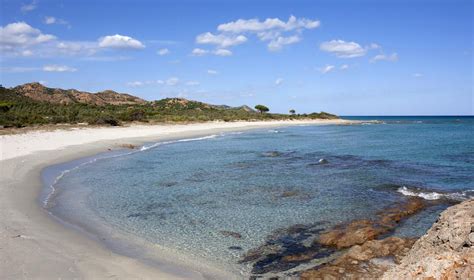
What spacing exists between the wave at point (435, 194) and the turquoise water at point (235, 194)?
0.12ft

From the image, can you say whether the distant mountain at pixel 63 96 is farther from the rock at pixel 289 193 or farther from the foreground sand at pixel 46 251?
the rock at pixel 289 193

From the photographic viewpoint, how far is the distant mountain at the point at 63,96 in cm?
9312

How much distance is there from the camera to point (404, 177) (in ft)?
61.9

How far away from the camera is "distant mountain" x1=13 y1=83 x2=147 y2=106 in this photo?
93.1m

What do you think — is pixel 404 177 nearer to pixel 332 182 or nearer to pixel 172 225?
pixel 332 182

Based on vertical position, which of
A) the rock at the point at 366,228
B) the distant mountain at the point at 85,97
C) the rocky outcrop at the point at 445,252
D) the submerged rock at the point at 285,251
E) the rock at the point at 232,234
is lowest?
the submerged rock at the point at 285,251

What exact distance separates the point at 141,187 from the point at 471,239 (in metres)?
13.7

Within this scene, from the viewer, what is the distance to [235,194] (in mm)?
15125

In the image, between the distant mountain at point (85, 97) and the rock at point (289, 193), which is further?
the distant mountain at point (85, 97)

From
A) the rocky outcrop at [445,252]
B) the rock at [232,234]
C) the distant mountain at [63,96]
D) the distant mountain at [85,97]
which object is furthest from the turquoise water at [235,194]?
the distant mountain at [63,96]

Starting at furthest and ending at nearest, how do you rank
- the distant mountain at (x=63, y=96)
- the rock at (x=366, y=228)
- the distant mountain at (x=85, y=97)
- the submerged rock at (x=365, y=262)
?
the distant mountain at (x=85, y=97), the distant mountain at (x=63, y=96), the rock at (x=366, y=228), the submerged rock at (x=365, y=262)

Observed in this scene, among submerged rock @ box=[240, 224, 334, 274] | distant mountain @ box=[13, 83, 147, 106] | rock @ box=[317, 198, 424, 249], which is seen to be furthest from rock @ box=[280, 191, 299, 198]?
distant mountain @ box=[13, 83, 147, 106]

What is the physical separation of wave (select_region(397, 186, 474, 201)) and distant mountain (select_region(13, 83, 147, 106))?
88408mm

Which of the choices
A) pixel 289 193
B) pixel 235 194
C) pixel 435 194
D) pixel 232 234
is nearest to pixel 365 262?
pixel 232 234
